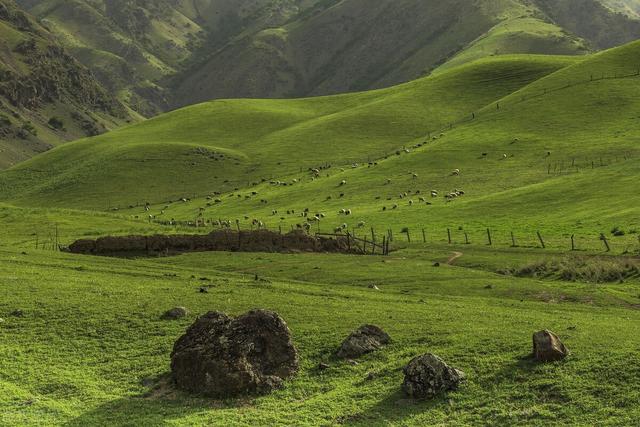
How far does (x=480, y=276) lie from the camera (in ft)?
179

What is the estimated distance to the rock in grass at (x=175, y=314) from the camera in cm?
3712

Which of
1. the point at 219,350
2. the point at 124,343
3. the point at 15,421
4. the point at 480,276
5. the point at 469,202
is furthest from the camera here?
the point at 469,202

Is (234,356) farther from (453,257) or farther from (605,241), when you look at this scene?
(605,241)

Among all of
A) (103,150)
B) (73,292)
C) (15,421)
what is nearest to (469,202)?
(73,292)

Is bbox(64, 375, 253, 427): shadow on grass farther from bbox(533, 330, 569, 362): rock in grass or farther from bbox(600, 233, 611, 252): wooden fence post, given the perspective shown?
bbox(600, 233, 611, 252): wooden fence post

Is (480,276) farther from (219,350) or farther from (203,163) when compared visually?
(203,163)

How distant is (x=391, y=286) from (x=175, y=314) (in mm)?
20378

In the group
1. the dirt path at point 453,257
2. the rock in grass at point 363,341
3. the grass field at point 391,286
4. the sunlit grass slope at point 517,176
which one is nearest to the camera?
the grass field at point 391,286

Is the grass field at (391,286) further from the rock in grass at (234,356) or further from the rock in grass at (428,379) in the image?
the rock in grass at (234,356)

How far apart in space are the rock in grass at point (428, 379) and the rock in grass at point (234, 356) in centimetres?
600

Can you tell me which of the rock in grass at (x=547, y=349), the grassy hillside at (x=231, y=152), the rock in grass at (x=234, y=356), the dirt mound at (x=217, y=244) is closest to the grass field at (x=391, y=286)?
the rock in grass at (x=547, y=349)

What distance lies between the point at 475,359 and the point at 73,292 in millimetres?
27475

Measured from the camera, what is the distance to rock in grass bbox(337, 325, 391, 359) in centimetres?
3127

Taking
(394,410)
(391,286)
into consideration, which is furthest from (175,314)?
(391,286)
